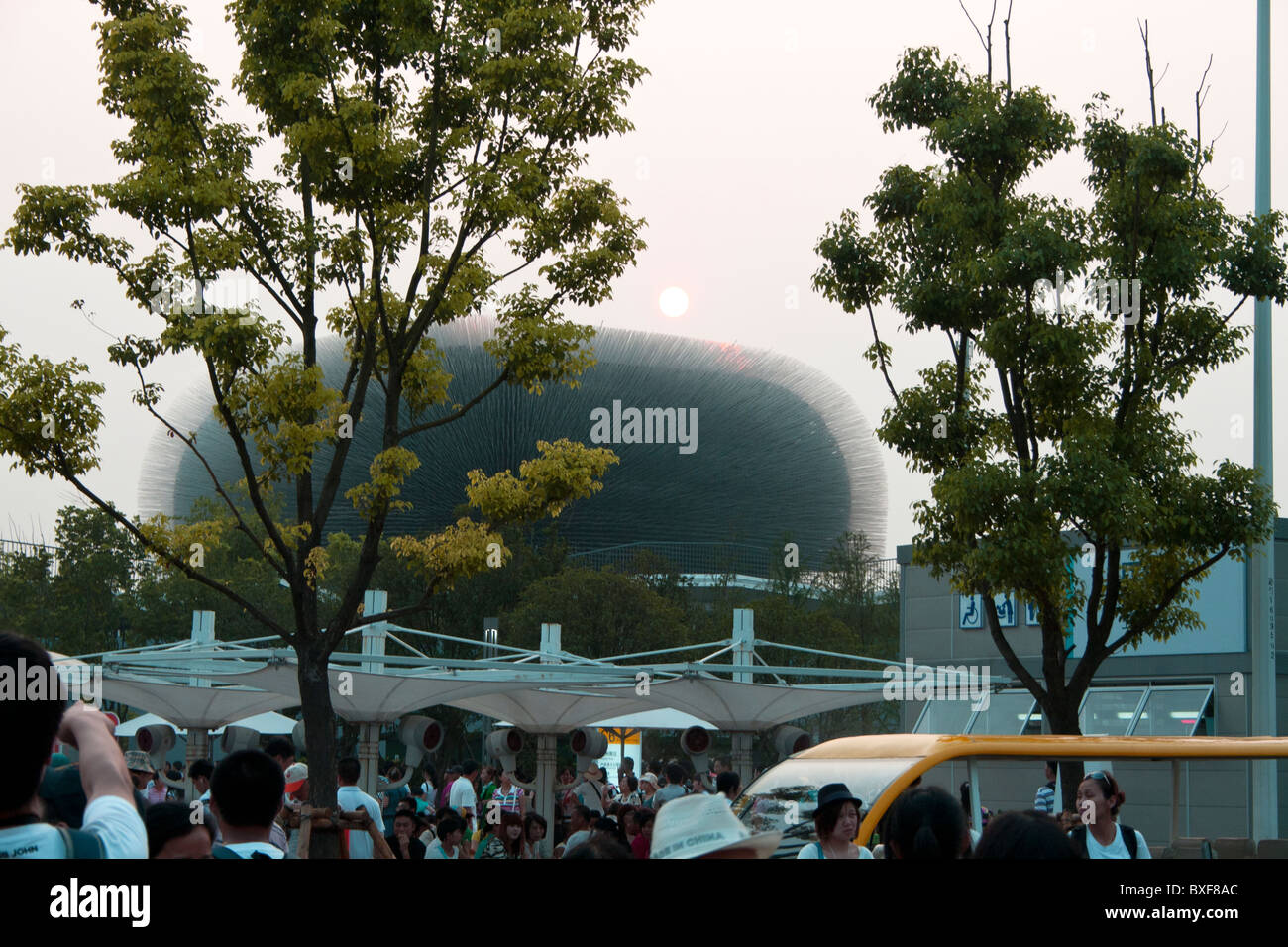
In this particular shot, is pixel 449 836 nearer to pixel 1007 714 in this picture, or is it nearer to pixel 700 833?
pixel 700 833

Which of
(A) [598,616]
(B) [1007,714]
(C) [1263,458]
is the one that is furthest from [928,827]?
(A) [598,616]

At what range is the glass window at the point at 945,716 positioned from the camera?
85.3 feet

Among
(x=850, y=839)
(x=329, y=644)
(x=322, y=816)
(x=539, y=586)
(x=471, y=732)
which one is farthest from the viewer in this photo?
(x=471, y=732)

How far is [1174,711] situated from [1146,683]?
102 cm

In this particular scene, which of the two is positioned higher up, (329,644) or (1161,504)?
(1161,504)

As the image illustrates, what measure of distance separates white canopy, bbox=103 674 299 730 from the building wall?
38.3 ft

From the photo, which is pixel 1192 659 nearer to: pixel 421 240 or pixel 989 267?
pixel 989 267

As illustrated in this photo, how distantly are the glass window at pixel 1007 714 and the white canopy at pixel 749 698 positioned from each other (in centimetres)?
529

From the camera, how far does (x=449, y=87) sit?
1384cm

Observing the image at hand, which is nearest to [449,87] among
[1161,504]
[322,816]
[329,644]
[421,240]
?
[421,240]

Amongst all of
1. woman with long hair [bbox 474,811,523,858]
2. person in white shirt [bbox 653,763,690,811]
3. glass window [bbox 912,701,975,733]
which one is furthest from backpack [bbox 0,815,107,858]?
glass window [bbox 912,701,975,733]

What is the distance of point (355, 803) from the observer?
9.31 meters
